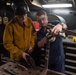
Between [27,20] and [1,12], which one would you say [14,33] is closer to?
[27,20]

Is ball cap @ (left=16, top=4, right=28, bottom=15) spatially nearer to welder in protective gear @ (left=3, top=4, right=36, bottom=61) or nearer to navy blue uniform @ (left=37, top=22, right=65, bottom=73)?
welder in protective gear @ (left=3, top=4, right=36, bottom=61)

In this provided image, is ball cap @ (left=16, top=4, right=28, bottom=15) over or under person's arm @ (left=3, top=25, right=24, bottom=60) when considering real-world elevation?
over

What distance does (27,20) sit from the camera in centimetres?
167

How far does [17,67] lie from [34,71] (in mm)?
171

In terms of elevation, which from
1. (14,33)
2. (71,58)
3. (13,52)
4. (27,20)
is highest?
(27,20)

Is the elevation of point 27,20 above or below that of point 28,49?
above

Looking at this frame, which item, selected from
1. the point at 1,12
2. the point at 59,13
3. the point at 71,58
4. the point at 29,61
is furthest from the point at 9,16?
the point at 29,61

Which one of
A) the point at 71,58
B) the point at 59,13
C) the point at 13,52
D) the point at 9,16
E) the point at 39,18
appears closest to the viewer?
the point at 13,52

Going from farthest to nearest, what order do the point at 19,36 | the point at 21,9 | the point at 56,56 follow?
the point at 56,56, the point at 19,36, the point at 21,9

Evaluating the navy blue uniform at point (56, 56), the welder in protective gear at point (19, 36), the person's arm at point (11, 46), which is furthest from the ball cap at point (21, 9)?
the navy blue uniform at point (56, 56)

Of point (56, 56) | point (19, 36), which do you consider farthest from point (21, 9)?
point (56, 56)

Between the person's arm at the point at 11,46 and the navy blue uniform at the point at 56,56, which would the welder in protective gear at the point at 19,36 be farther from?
the navy blue uniform at the point at 56,56

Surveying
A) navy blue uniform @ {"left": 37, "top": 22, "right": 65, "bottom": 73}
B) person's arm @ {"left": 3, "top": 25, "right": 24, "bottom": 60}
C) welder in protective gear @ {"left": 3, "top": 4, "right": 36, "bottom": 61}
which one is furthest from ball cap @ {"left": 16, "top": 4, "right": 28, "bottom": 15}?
navy blue uniform @ {"left": 37, "top": 22, "right": 65, "bottom": 73}

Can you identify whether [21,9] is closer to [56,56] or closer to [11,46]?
[11,46]
